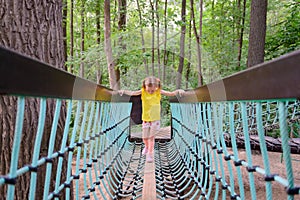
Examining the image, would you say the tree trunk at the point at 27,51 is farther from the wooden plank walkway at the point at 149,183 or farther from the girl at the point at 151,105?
the girl at the point at 151,105

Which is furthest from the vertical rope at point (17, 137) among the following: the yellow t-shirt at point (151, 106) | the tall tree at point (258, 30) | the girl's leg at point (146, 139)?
the tall tree at point (258, 30)

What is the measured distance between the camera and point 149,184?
1.93 meters

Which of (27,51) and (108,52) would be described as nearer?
(27,51)

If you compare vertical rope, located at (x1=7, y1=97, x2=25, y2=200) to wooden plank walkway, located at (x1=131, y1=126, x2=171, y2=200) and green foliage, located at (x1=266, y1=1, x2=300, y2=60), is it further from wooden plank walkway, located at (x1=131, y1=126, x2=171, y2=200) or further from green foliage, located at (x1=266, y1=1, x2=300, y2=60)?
green foliage, located at (x1=266, y1=1, x2=300, y2=60)

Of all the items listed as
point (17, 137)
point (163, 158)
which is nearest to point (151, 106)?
point (163, 158)

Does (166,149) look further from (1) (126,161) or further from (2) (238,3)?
(2) (238,3)

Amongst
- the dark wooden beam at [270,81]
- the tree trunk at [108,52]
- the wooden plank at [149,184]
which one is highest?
the tree trunk at [108,52]

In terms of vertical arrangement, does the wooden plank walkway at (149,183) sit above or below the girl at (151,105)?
below

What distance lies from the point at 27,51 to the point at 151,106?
195cm

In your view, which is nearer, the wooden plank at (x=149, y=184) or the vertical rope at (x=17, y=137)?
the vertical rope at (x=17, y=137)

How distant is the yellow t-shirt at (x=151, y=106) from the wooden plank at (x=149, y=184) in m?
0.97

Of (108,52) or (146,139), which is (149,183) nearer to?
(146,139)

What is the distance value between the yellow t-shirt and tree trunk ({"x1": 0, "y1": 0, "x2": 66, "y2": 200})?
176 centimetres

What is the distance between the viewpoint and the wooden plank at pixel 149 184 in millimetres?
1757
